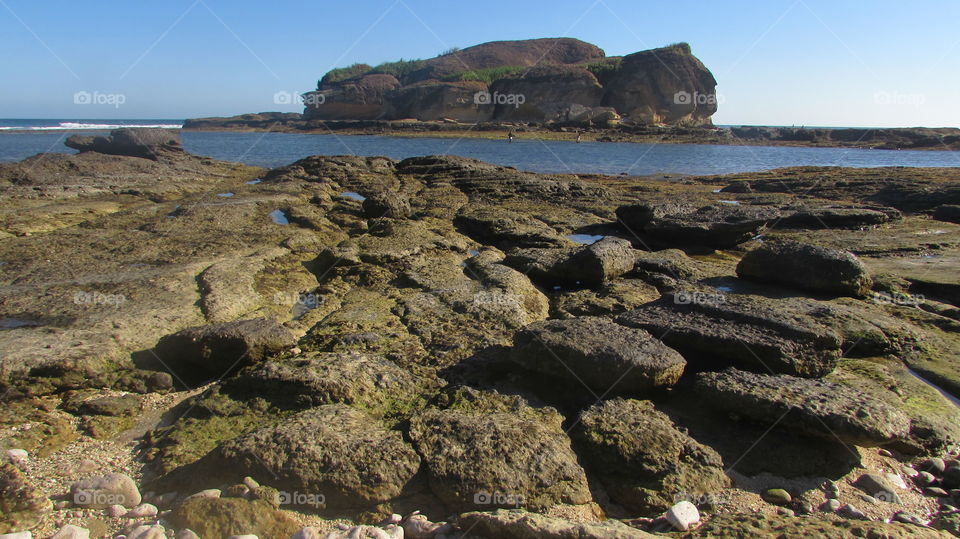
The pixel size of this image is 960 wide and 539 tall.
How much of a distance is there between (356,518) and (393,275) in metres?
4.55

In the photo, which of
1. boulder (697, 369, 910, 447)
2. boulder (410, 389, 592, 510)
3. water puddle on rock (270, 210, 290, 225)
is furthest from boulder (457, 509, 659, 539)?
water puddle on rock (270, 210, 290, 225)

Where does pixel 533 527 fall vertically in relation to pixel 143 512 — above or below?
above

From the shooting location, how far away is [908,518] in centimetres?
376

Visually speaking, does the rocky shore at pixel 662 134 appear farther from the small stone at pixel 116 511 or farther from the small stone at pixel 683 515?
the small stone at pixel 116 511

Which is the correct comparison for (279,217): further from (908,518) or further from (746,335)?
(908,518)

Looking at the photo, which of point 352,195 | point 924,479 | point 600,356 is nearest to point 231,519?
point 600,356

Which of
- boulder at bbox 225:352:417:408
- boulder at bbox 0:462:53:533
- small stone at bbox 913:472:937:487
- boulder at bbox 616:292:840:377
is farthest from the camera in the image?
boulder at bbox 616:292:840:377

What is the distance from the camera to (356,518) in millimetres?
3621

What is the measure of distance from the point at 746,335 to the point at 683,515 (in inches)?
84.0

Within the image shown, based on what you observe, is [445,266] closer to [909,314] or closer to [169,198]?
[909,314]

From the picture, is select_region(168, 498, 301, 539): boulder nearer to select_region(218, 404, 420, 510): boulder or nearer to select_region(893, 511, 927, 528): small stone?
select_region(218, 404, 420, 510): boulder

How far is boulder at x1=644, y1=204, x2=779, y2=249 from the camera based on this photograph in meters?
10.8

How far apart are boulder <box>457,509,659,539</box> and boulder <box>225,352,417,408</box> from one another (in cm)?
156

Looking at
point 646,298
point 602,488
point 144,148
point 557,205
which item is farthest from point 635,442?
point 144,148
